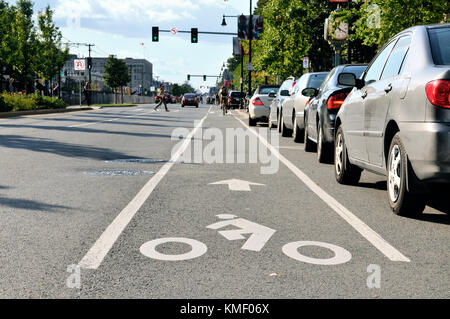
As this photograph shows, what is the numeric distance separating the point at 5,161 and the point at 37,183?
289 centimetres

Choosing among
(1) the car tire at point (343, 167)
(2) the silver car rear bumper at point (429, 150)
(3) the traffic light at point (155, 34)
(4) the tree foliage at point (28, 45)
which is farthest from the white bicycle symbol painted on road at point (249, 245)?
(3) the traffic light at point (155, 34)

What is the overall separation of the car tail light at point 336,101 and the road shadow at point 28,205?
17.5 feet

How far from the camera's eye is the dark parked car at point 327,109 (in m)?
10.5

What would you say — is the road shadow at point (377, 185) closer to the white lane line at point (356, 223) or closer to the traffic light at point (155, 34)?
the white lane line at point (356, 223)

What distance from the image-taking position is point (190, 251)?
4934mm

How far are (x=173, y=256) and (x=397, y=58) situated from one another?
11.6 feet

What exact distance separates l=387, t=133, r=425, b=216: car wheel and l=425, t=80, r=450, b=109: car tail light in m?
0.67

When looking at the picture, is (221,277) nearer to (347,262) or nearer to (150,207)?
(347,262)

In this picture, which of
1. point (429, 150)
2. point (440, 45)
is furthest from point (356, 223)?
point (440, 45)

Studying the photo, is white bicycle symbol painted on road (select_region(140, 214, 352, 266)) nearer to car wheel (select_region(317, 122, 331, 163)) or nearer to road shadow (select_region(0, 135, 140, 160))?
car wheel (select_region(317, 122, 331, 163))

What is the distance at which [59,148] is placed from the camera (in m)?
13.6
